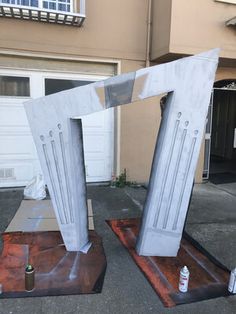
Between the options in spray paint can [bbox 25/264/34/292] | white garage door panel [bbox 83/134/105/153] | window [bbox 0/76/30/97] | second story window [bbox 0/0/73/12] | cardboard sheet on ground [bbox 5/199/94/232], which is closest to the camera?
spray paint can [bbox 25/264/34/292]

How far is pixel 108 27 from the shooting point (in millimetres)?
5770

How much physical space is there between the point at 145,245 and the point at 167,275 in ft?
1.42

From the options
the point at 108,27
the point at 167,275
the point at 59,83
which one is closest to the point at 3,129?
the point at 59,83

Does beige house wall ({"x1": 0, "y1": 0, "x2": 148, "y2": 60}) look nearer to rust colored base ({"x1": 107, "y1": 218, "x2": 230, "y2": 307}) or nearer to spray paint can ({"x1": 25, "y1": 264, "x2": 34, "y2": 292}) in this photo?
rust colored base ({"x1": 107, "y1": 218, "x2": 230, "y2": 307})

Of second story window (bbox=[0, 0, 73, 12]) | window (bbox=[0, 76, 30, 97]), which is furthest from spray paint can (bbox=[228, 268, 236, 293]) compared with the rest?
second story window (bbox=[0, 0, 73, 12])

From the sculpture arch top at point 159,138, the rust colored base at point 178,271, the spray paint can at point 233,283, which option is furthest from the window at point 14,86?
the spray paint can at point 233,283

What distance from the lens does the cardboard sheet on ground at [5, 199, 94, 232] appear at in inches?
158

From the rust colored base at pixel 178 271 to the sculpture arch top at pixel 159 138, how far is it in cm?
15

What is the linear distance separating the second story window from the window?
4.26 feet

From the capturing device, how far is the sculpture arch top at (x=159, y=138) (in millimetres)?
2930

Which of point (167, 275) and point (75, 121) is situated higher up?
point (75, 121)

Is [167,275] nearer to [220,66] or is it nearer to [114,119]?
[114,119]

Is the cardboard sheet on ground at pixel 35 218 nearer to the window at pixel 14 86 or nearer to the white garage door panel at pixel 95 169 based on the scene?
the white garage door panel at pixel 95 169

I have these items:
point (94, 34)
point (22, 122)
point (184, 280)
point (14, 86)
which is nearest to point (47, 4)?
point (94, 34)
